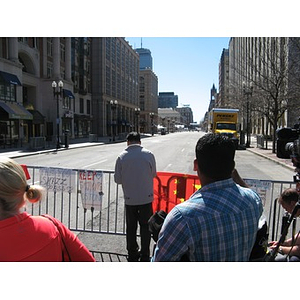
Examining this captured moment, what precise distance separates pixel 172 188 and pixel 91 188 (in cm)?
148

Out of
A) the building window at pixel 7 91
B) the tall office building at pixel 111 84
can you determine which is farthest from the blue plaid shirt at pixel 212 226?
the tall office building at pixel 111 84

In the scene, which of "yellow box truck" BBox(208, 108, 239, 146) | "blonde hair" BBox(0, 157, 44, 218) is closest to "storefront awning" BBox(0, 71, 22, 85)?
"yellow box truck" BBox(208, 108, 239, 146)

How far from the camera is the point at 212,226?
1.96 metres

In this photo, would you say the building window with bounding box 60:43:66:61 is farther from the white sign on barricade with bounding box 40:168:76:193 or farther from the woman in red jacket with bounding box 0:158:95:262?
the woman in red jacket with bounding box 0:158:95:262

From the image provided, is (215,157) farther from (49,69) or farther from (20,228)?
(49,69)

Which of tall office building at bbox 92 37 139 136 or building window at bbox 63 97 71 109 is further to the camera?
tall office building at bbox 92 37 139 136

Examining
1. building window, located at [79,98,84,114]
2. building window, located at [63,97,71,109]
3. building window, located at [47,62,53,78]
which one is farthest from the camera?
building window, located at [79,98,84,114]

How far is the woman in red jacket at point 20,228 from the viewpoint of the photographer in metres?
1.86

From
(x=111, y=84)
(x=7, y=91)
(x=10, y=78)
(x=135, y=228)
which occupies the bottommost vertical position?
(x=135, y=228)

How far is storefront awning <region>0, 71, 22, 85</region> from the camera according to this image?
31906 mm

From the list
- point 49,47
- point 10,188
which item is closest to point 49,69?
point 49,47

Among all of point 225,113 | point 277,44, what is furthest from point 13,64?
point 277,44

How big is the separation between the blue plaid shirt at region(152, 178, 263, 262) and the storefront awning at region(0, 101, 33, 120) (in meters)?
32.0

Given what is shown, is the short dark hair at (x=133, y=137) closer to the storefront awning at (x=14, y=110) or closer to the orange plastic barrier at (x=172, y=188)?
the orange plastic barrier at (x=172, y=188)
